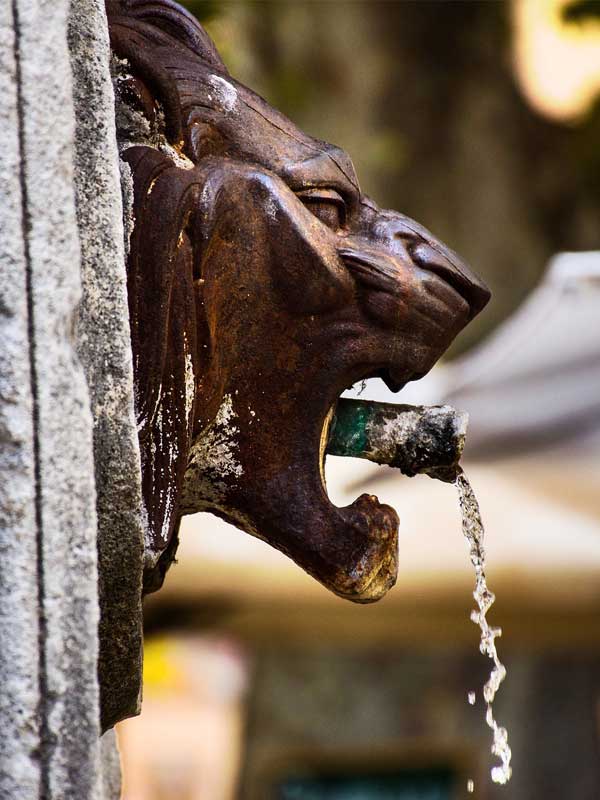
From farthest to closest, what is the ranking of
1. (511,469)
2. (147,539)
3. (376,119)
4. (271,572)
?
(376,119)
(511,469)
(271,572)
(147,539)

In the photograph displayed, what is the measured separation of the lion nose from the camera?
96 cm

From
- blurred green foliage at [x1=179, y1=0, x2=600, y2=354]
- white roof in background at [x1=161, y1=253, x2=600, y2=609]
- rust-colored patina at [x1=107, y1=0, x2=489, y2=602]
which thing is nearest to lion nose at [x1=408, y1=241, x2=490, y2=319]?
rust-colored patina at [x1=107, y1=0, x2=489, y2=602]

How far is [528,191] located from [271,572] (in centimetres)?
310

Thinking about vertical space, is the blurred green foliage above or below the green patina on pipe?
above

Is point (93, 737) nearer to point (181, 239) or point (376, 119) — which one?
point (181, 239)

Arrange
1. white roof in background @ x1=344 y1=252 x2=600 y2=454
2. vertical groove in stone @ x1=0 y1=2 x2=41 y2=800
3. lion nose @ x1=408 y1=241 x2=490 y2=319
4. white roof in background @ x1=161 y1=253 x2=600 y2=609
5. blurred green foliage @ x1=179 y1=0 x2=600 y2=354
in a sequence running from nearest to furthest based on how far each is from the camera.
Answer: vertical groove in stone @ x1=0 y1=2 x2=41 y2=800, lion nose @ x1=408 y1=241 x2=490 y2=319, white roof in background @ x1=161 y1=253 x2=600 y2=609, white roof in background @ x1=344 y1=252 x2=600 y2=454, blurred green foliage @ x1=179 y1=0 x2=600 y2=354

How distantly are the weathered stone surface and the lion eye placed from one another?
16cm

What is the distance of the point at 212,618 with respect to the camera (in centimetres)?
250

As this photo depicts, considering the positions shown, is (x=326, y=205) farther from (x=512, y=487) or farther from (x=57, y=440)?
(x=512, y=487)

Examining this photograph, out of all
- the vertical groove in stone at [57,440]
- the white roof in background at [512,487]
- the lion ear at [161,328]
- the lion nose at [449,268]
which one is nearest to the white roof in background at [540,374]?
the white roof in background at [512,487]

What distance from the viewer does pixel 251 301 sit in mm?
895

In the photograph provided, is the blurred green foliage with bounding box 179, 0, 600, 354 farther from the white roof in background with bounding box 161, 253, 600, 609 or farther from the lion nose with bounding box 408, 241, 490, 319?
the lion nose with bounding box 408, 241, 490, 319

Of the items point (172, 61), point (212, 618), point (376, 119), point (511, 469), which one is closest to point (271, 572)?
point (212, 618)

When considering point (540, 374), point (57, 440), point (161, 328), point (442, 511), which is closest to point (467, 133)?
point (540, 374)
